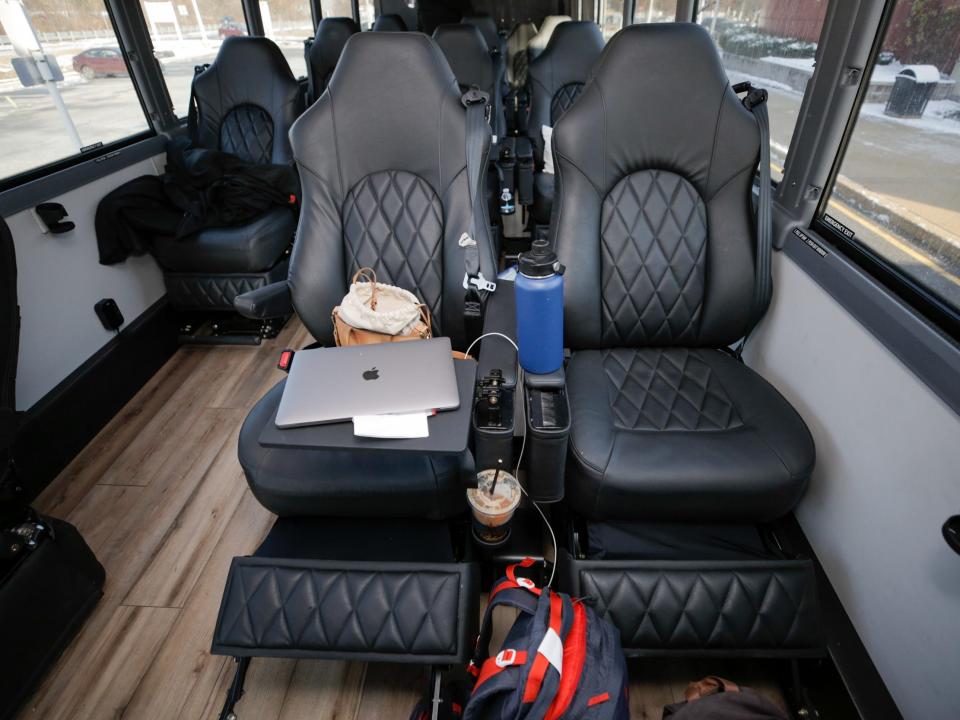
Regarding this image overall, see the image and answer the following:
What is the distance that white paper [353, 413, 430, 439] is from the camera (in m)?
0.93

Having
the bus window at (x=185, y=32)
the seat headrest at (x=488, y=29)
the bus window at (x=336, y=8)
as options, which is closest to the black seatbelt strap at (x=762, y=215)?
the bus window at (x=185, y=32)

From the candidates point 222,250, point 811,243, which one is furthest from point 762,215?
point 222,250

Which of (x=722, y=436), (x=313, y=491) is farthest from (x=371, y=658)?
(x=722, y=436)

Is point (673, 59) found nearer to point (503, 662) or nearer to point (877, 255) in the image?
point (877, 255)

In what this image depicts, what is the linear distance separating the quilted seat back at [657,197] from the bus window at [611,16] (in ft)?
9.43

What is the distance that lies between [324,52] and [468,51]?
1004 millimetres

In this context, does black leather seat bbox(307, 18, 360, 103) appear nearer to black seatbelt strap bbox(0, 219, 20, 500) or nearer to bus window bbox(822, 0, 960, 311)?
black seatbelt strap bbox(0, 219, 20, 500)

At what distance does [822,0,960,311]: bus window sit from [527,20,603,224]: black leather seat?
173 centimetres

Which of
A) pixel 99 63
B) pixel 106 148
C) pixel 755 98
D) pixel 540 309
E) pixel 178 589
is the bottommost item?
pixel 178 589

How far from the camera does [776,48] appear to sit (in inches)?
70.2

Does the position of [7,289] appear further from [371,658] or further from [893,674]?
[893,674]

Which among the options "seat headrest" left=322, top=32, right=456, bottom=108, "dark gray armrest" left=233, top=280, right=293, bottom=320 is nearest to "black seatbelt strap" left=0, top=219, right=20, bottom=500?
"dark gray armrest" left=233, top=280, right=293, bottom=320

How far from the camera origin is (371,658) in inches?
41.6

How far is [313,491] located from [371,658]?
0.38m
